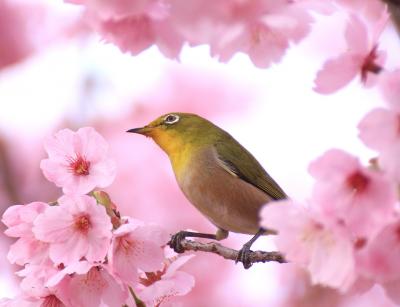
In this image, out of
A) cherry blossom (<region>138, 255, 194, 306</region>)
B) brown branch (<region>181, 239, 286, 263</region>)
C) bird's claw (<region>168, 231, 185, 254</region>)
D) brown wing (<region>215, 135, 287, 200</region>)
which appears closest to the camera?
cherry blossom (<region>138, 255, 194, 306</region>)

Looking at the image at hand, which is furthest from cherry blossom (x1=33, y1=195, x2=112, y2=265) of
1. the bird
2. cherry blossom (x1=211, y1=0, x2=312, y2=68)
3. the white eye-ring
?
the white eye-ring

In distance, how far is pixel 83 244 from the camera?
1810mm

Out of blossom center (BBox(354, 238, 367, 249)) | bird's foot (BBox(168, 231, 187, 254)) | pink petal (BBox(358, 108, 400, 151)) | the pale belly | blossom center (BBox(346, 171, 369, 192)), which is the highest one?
pink petal (BBox(358, 108, 400, 151))

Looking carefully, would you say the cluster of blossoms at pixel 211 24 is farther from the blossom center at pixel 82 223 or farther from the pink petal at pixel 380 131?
the blossom center at pixel 82 223

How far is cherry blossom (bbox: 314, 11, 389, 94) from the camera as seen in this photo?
1.43 m

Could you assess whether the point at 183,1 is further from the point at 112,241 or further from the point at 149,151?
the point at 149,151

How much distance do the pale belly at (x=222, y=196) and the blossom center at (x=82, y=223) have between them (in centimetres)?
142

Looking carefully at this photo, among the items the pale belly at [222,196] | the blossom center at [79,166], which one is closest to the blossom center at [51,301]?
the blossom center at [79,166]

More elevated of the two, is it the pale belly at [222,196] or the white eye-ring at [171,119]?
the white eye-ring at [171,119]

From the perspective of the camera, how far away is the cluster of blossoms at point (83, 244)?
182 centimetres

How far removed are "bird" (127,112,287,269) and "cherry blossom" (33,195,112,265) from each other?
42.9 inches

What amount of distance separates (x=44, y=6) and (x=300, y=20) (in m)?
4.62

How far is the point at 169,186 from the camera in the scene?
5883mm

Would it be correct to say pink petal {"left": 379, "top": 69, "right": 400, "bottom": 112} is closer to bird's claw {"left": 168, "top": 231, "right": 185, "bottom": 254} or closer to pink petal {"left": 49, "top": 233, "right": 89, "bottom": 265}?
pink petal {"left": 49, "top": 233, "right": 89, "bottom": 265}
